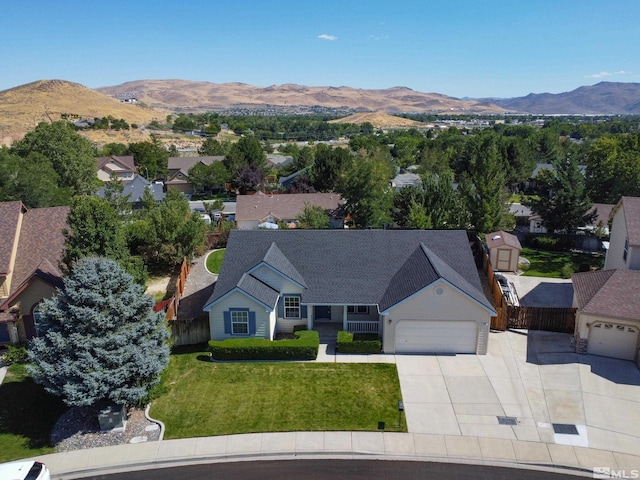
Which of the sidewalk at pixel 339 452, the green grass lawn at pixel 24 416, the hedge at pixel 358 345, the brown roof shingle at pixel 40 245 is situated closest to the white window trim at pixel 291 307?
the hedge at pixel 358 345

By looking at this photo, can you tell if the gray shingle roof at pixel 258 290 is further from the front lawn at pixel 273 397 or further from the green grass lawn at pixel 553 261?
the green grass lawn at pixel 553 261

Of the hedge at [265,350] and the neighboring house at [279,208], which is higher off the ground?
the neighboring house at [279,208]

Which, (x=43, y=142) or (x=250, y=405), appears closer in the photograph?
(x=250, y=405)

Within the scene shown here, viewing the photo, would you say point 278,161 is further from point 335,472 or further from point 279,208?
point 335,472

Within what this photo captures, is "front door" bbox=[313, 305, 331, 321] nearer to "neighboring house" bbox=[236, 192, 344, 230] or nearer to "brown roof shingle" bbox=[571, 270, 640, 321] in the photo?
"brown roof shingle" bbox=[571, 270, 640, 321]

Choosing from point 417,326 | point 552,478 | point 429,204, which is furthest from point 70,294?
point 429,204

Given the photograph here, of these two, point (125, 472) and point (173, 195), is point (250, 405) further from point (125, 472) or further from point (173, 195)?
point (173, 195)
